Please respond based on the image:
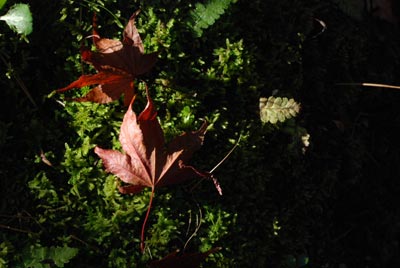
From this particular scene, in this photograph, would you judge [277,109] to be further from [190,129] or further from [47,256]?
[47,256]

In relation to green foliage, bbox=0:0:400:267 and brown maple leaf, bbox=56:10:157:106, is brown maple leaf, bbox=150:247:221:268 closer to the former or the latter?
green foliage, bbox=0:0:400:267

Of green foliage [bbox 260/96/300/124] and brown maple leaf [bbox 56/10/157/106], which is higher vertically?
brown maple leaf [bbox 56/10/157/106]

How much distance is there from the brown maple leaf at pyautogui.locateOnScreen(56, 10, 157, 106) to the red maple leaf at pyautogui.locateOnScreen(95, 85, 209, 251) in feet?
0.39

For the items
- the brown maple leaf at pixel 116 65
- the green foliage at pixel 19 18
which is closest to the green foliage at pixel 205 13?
the brown maple leaf at pixel 116 65

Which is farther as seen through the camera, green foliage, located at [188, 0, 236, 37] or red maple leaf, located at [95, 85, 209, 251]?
green foliage, located at [188, 0, 236, 37]

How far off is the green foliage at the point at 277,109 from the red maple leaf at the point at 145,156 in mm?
459

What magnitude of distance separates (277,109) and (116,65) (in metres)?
0.71

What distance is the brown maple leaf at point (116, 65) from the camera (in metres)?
1.99

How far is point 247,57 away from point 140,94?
51 centimetres

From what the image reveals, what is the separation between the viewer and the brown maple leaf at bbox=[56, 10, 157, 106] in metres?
1.99

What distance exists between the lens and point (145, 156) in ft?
6.34

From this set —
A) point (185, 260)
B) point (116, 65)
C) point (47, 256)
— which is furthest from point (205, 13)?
point (47, 256)

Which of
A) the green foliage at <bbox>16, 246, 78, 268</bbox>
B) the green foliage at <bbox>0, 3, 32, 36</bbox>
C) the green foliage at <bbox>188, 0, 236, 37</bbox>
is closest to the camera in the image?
the green foliage at <bbox>16, 246, 78, 268</bbox>

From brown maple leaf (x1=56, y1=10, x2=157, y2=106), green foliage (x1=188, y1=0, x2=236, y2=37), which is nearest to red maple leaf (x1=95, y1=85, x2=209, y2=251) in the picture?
brown maple leaf (x1=56, y1=10, x2=157, y2=106)
